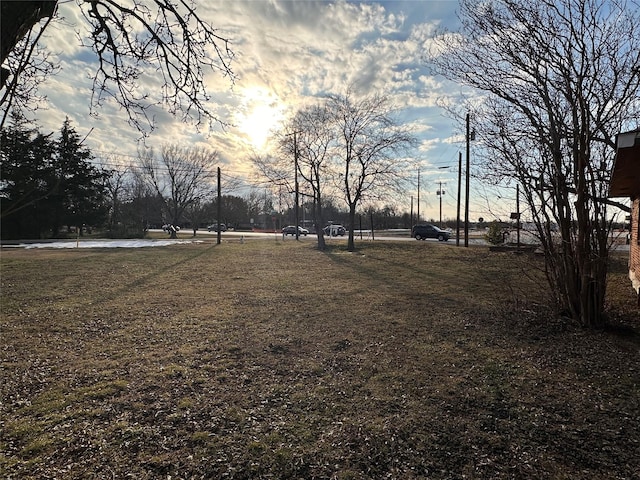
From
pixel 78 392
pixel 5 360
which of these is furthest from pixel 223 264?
pixel 78 392

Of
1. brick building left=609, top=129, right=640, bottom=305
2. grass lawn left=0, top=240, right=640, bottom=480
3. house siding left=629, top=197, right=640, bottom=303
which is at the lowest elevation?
grass lawn left=0, top=240, right=640, bottom=480

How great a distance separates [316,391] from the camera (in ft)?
11.9

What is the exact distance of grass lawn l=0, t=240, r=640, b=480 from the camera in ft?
8.43

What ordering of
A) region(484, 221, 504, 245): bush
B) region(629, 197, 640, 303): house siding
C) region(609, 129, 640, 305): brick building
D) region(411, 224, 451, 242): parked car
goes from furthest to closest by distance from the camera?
region(411, 224, 451, 242): parked car
region(484, 221, 504, 245): bush
region(629, 197, 640, 303): house siding
region(609, 129, 640, 305): brick building

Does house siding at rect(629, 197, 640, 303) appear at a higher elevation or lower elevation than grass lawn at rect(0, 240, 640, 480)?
higher

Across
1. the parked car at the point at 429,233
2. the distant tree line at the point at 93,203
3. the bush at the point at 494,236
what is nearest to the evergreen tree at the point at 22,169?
the distant tree line at the point at 93,203

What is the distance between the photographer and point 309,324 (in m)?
6.05

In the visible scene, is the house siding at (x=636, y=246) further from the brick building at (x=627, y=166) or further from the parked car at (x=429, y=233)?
the parked car at (x=429, y=233)

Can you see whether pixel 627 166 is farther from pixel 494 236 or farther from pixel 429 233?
pixel 429 233

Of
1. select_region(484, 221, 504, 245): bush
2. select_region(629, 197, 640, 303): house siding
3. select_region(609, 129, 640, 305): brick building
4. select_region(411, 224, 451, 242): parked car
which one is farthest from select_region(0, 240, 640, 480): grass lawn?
select_region(411, 224, 451, 242): parked car

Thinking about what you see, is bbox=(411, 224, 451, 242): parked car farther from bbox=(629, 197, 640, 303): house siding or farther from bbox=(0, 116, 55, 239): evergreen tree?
bbox=(0, 116, 55, 239): evergreen tree

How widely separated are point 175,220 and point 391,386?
42.9 metres

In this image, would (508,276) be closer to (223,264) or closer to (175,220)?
(223,264)

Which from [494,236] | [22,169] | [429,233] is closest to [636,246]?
[22,169]
